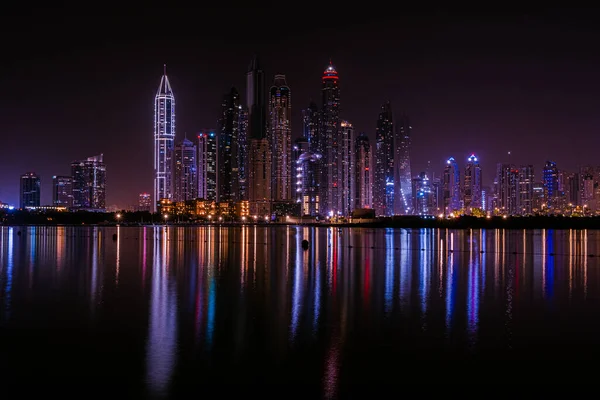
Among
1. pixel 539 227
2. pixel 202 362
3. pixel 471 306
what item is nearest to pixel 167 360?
pixel 202 362

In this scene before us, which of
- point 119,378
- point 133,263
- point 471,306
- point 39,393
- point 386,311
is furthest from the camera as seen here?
point 133,263

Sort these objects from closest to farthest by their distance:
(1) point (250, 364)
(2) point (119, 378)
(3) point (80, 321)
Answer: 1. (2) point (119, 378)
2. (1) point (250, 364)
3. (3) point (80, 321)

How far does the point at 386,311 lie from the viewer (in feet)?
75.2

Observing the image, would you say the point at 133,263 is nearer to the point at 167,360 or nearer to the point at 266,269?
the point at 266,269

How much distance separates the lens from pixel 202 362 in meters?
14.9

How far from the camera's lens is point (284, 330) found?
62.2 feet

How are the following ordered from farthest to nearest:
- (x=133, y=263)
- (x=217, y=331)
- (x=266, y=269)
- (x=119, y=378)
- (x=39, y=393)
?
(x=133, y=263), (x=266, y=269), (x=217, y=331), (x=119, y=378), (x=39, y=393)

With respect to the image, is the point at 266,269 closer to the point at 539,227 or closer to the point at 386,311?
the point at 386,311

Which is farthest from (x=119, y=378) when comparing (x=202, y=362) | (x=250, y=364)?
(x=250, y=364)

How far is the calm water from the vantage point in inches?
539

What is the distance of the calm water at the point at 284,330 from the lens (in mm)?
13688

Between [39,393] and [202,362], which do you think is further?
[202,362]

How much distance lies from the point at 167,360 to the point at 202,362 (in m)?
0.95

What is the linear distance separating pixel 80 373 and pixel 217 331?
17.7ft
